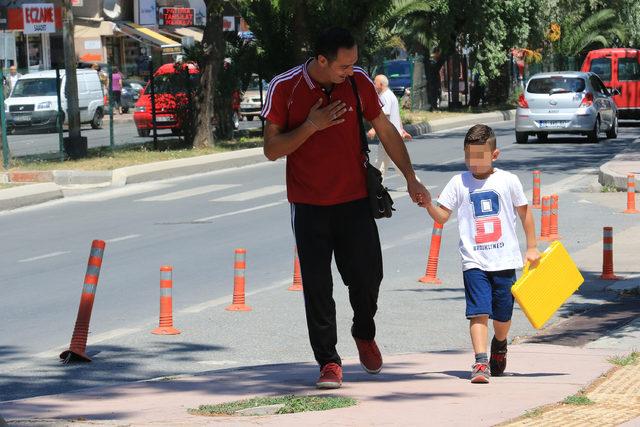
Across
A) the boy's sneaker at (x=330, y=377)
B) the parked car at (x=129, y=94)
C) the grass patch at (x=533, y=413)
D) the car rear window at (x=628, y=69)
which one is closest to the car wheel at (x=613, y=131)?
the car rear window at (x=628, y=69)

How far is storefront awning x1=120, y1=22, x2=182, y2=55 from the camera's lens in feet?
188

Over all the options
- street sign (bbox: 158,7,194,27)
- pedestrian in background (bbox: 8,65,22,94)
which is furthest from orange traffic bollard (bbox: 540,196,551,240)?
street sign (bbox: 158,7,194,27)

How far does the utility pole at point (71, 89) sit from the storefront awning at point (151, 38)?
103 feet

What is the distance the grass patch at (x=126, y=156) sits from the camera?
24094mm

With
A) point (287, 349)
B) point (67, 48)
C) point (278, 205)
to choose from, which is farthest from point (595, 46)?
point (287, 349)

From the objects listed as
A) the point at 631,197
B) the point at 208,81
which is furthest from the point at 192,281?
the point at 208,81

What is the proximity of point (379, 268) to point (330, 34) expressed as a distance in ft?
4.20

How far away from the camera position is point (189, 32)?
209 ft

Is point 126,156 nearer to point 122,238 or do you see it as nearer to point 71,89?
point 71,89

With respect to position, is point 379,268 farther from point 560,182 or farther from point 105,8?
point 105,8

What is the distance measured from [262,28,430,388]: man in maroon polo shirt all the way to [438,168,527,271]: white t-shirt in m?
0.32

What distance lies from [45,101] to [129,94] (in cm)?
1464

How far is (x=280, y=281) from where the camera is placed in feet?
39.3

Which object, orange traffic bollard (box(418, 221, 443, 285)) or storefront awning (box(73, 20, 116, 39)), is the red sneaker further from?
storefront awning (box(73, 20, 116, 39))
